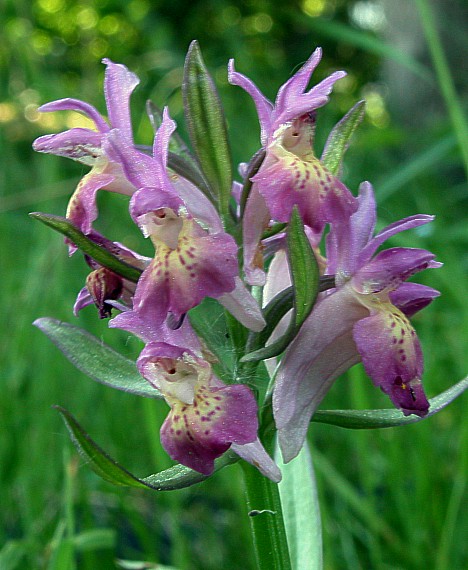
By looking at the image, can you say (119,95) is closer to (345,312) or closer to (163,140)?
(163,140)

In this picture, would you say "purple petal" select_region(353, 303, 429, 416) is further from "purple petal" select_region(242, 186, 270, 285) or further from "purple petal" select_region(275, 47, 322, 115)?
"purple petal" select_region(275, 47, 322, 115)

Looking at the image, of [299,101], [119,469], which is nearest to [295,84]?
[299,101]

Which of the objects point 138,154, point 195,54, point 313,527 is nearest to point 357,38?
point 195,54

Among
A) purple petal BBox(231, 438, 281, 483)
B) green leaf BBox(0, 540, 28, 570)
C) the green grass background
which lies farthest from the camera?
the green grass background

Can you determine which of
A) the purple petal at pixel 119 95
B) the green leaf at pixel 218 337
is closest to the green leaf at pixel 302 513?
the green leaf at pixel 218 337

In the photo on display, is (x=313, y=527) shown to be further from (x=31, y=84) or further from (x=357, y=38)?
(x=31, y=84)

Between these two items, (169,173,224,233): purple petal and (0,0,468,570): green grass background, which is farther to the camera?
(0,0,468,570): green grass background

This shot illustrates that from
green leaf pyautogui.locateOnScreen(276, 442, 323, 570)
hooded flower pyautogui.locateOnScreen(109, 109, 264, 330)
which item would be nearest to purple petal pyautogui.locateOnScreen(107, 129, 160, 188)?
hooded flower pyautogui.locateOnScreen(109, 109, 264, 330)
